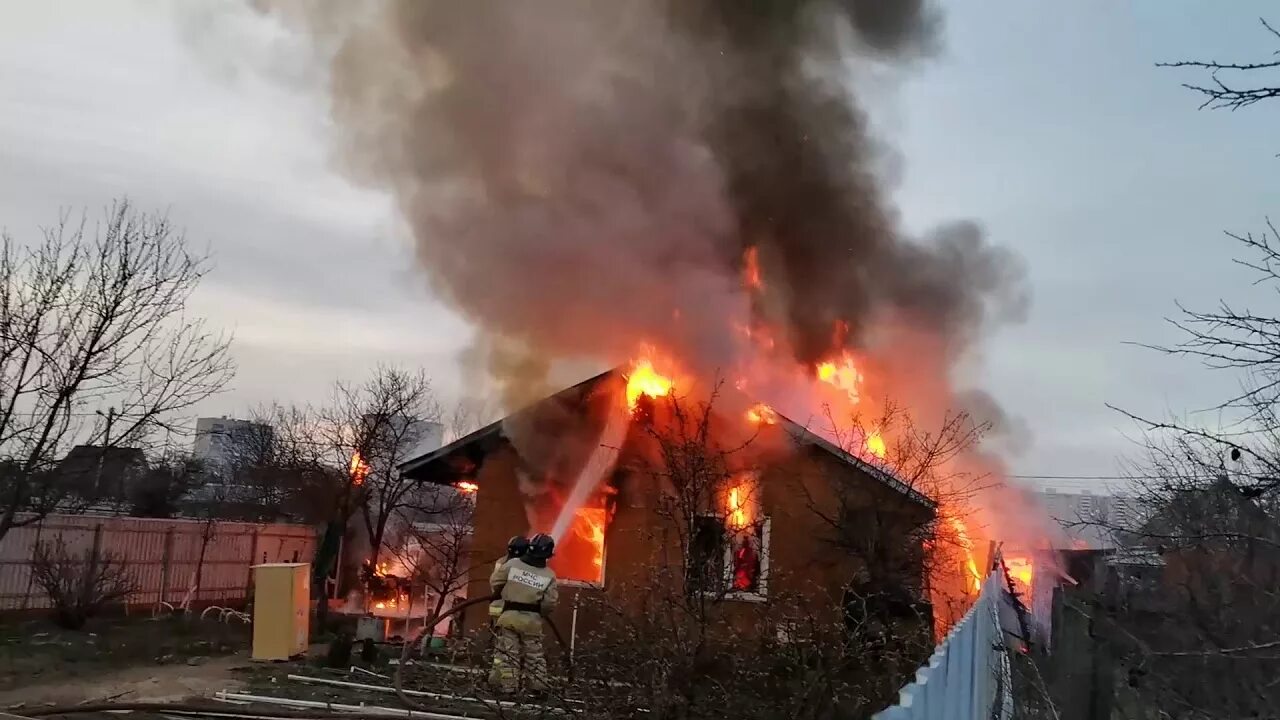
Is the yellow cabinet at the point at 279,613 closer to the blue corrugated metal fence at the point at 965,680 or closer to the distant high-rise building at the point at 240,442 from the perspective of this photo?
the blue corrugated metal fence at the point at 965,680

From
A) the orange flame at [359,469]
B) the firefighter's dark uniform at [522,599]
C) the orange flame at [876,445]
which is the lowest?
the firefighter's dark uniform at [522,599]

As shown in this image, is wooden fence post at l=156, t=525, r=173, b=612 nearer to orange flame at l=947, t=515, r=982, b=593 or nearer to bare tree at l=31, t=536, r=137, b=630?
bare tree at l=31, t=536, r=137, b=630

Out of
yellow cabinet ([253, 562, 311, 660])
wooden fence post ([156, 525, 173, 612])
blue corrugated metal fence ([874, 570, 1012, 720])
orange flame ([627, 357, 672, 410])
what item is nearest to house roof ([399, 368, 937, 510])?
orange flame ([627, 357, 672, 410])

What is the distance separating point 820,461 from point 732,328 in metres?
2.19

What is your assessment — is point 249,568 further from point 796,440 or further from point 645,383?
point 796,440

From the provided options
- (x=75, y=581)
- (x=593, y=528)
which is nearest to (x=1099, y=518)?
(x=593, y=528)

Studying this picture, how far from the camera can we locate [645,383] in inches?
471

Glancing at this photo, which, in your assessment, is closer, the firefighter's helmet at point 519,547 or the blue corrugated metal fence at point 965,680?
the blue corrugated metal fence at point 965,680

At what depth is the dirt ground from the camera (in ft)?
27.7

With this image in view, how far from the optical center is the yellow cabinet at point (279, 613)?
35.1 ft

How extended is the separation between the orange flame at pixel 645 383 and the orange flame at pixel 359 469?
7789 mm

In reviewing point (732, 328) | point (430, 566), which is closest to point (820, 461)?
point (732, 328)

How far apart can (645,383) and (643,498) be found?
4.64ft

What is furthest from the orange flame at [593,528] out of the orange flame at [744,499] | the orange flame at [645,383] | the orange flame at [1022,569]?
the orange flame at [1022,569]
